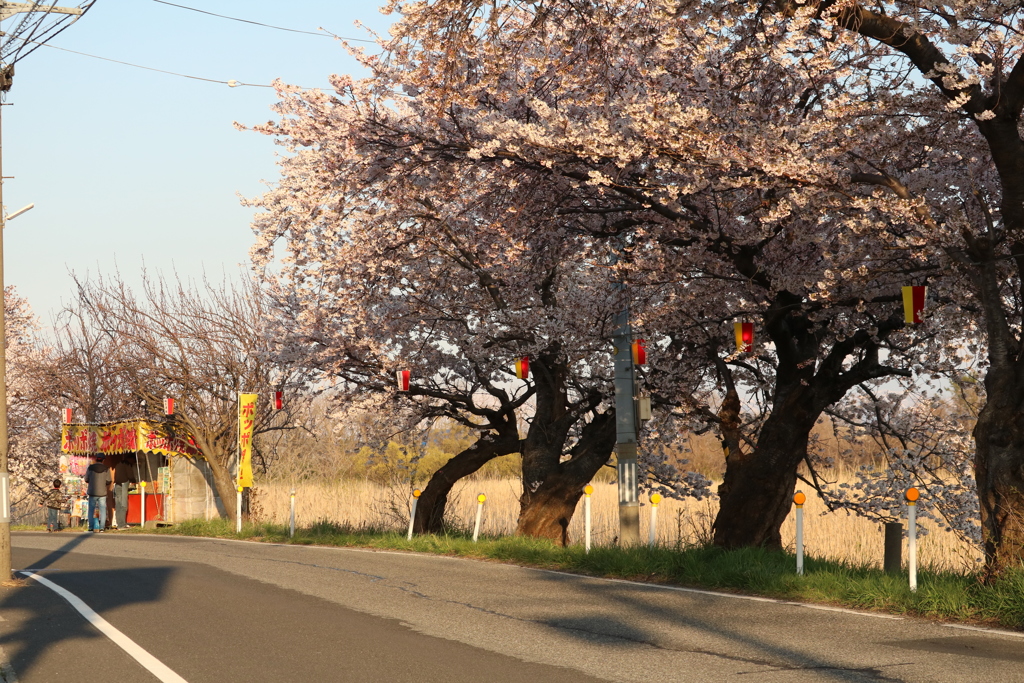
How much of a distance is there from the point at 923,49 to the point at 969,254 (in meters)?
2.08

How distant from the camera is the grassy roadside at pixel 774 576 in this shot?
9000 millimetres

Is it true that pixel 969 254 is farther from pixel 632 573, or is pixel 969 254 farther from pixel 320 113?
pixel 320 113

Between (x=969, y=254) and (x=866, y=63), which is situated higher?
(x=866, y=63)

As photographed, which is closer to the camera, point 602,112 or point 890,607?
point 890,607

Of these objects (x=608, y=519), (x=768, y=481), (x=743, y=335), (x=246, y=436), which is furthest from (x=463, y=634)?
(x=246, y=436)

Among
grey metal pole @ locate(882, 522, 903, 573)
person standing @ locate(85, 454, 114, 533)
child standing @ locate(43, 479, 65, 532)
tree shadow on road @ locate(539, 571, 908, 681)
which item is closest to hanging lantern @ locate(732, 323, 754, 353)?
grey metal pole @ locate(882, 522, 903, 573)

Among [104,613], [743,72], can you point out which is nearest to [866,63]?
[743,72]

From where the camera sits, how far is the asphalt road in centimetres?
712

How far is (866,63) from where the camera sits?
38.5 ft

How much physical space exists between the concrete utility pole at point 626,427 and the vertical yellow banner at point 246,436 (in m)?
12.4

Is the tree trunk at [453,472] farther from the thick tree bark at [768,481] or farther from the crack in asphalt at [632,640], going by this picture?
the crack in asphalt at [632,640]

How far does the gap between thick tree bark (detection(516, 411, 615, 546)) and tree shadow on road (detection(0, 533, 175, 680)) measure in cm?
672

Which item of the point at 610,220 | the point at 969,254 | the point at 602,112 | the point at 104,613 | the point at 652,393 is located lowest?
the point at 104,613

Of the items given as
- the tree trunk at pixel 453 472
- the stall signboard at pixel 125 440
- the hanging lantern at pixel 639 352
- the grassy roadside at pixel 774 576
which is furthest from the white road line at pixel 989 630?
the stall signboard at pixel 125 440
